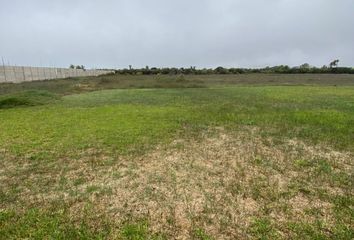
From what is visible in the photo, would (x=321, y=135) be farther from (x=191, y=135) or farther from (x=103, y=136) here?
(x=103, y=136)

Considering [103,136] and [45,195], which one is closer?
[45,195]

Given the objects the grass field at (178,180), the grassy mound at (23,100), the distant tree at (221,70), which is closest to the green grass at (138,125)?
the grass field at (178,180)

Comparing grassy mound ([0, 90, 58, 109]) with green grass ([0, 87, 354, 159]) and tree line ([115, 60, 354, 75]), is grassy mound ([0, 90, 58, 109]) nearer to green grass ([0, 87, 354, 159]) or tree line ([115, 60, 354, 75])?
green grass ([0, 87, 354, 159])

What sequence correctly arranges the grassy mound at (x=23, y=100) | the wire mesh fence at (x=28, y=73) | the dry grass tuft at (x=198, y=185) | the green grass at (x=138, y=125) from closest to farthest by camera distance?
the dry grass tuft at (x=198, y=185)
the green grass at (x=138, y=125)
the grassy mound at (x=23, y=100)
the wire mesh fence at (x=28, y=73)

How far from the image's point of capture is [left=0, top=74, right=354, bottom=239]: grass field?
3631 millimetres

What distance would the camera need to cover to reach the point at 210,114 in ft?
36.2

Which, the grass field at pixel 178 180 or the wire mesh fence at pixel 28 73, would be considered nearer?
the grass field at pixel 178 180

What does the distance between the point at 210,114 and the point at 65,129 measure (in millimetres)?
→ 4841

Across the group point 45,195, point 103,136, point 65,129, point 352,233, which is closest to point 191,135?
point 103,136

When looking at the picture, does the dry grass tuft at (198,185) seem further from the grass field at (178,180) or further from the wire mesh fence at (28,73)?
the wire mesh fence at (28,73)

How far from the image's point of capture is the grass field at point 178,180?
3631mm

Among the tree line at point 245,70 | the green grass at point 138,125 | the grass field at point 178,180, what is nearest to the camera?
the grass field at point 178,180

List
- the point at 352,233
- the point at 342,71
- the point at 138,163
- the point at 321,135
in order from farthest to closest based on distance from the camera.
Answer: the point at 342,71 < the point at 321,135 < the point at 138,163 < the point at 352,233

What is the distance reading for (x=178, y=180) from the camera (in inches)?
196
